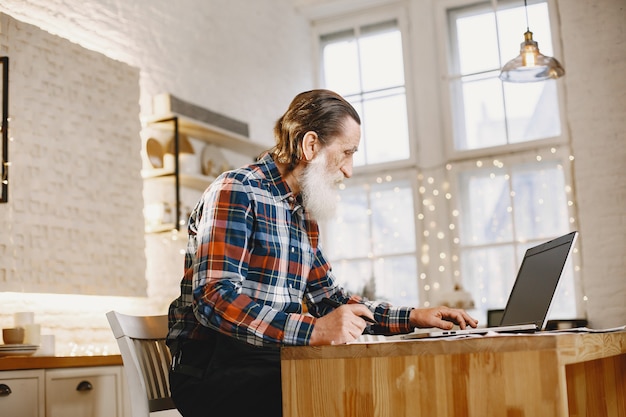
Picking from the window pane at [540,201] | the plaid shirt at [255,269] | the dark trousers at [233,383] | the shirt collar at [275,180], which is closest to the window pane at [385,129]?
the window pane at [540,201]

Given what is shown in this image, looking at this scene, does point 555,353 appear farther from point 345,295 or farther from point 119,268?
point 119,268

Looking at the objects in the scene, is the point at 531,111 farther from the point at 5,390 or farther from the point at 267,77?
the point at 5,390

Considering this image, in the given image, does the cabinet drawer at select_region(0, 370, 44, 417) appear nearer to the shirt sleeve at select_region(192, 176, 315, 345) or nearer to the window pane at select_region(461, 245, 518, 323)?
the shirt sleeve at select_region(192, 176, 315, 345)

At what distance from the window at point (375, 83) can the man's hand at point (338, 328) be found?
4562mm

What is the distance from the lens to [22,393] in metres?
2.96

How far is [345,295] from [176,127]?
242cm

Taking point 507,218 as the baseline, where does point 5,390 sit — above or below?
below

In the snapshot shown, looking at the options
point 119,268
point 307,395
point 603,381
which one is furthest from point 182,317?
point 119,268

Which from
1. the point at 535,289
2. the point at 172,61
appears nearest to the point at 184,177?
the point at 172,61

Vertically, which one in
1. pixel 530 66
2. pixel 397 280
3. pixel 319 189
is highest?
pixel 530 66

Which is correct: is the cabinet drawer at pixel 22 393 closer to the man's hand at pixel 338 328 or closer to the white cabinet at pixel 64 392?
the white cabinet at pixel 64 392

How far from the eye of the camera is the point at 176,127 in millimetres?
4637

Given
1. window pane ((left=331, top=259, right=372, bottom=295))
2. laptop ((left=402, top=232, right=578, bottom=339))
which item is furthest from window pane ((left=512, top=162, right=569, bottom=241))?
laptop ((left=402, top=232, right=578, bottom=339))

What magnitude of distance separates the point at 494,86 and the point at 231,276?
452 cm
